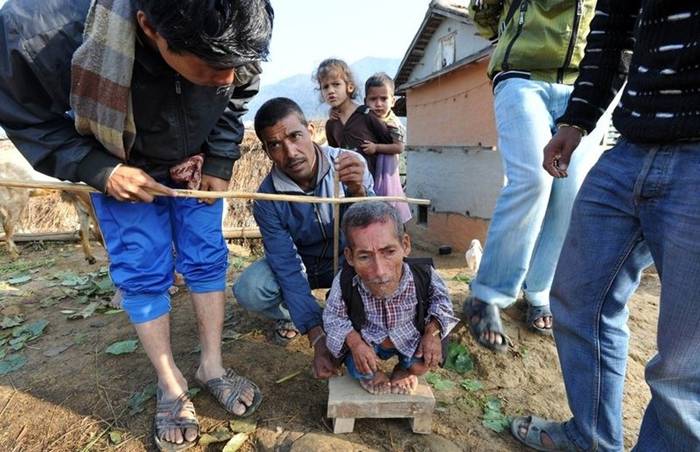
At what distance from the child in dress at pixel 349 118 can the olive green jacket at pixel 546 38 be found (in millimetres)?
2169

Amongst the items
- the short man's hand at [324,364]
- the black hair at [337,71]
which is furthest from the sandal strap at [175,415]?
the black hair at [337,71]

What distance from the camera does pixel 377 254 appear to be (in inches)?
75.4

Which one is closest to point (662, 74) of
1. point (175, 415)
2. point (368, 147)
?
point (175, 415)

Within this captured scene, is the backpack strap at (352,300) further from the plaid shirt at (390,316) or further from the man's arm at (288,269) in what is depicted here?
the man's arm at (288,269)

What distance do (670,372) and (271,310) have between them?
7.17ft

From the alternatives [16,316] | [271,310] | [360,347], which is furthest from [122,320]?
[360,347]

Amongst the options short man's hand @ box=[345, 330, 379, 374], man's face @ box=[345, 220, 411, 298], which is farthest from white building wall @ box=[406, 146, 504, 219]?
short man's hand @ box=[345, 330, 379, 374]

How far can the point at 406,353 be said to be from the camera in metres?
2.08

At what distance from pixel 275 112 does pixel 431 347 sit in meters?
1.57

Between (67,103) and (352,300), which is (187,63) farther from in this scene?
(352,300)

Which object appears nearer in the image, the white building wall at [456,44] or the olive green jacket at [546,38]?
the olive green jacket at [546,38]

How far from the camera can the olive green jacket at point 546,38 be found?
221 cm

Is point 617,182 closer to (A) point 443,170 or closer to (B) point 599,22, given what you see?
(B) point 599,22

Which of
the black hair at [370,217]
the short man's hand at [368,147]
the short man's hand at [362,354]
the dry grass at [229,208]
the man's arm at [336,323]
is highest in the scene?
the short man's hand at [368,147]
